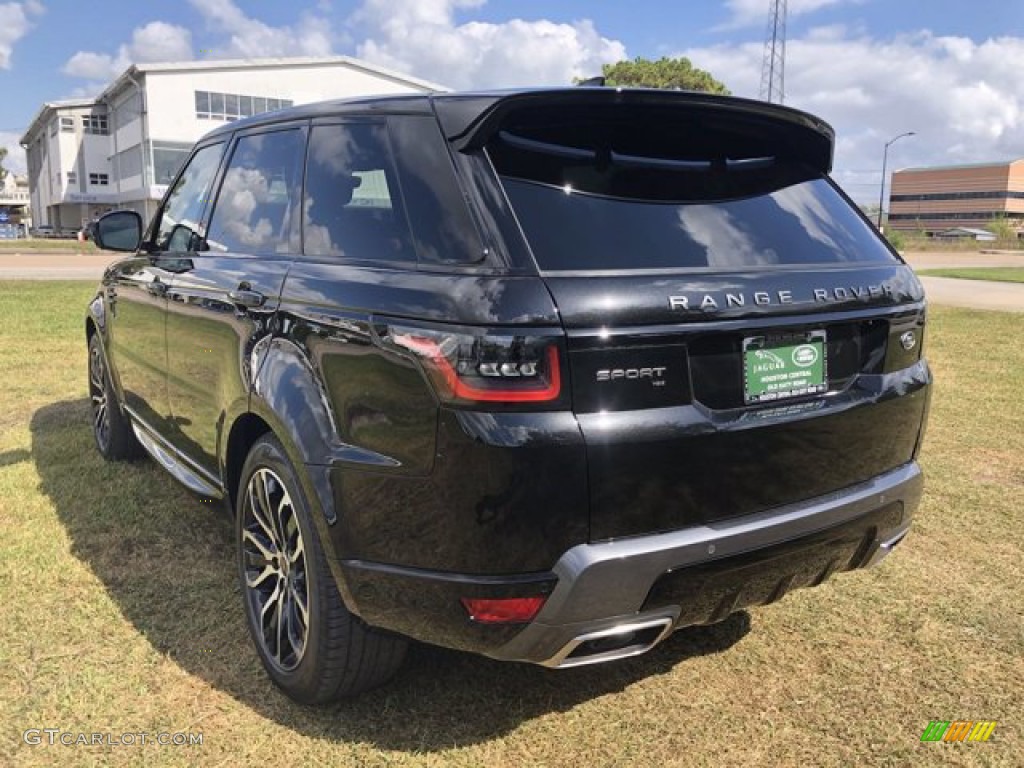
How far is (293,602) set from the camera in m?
2.72

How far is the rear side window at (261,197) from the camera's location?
117 inches

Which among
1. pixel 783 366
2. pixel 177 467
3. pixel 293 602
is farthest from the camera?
pixel 177 467

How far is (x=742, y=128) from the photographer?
262 cm

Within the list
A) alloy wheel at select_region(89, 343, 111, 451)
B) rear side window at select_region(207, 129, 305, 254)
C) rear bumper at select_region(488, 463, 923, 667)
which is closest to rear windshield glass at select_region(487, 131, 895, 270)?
rear bumper at select_region(488, 463, 923, 667)

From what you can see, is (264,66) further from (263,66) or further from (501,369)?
(501,369)

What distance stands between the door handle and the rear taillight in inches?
41.6

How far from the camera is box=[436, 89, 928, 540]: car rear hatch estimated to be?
2.06 m

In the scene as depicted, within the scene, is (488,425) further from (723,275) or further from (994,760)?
(994,760)

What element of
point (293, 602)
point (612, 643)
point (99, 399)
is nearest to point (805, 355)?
point (612, 643)

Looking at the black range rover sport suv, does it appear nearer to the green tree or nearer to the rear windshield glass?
the rear windshield glass

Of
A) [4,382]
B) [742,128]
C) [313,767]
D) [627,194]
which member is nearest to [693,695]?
[313,767]

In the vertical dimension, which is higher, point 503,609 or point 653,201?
point 653,201

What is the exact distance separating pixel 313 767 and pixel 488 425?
4.02 ft

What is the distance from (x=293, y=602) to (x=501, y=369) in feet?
4.08
